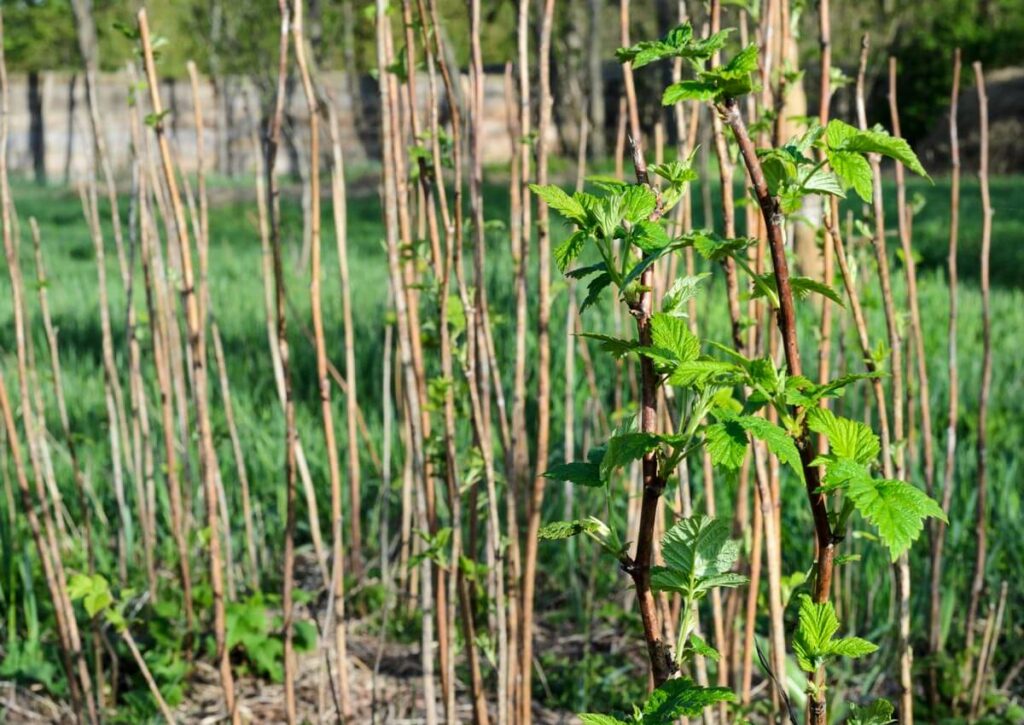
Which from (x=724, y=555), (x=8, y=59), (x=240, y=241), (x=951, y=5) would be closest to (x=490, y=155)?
(x=951, y=5)

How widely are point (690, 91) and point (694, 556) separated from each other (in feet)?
1.08

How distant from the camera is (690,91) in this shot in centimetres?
69

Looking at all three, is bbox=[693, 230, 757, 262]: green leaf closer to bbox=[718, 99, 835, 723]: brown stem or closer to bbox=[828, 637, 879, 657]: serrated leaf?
bbox=[718, 99, 835, 723]: brown stem

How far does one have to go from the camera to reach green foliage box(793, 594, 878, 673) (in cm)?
76

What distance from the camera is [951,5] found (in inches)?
674

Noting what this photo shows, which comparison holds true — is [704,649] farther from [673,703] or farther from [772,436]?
[772,436]

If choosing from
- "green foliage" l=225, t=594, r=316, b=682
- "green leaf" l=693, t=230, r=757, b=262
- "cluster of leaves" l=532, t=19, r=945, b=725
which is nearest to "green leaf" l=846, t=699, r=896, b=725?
"cluster of leaves" l=532, t=19, r=945, b=725

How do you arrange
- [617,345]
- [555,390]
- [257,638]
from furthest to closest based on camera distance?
1. [555,390]
2. [257,638]
3. [617,345]

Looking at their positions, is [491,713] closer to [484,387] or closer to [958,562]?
[484,387]

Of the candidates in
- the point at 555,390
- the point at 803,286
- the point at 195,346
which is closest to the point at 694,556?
the point at 803,286

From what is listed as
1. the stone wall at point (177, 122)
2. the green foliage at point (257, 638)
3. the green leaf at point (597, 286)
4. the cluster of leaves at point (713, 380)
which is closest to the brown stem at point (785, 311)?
the cluster of leaves at point (713, 380)

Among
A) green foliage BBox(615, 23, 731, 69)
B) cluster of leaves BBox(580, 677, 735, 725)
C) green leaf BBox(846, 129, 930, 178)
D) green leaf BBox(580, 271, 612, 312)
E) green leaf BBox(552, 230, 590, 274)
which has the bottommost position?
cluster of leaves BBox(580, 677, 735, 725)

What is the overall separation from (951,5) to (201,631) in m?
17.8

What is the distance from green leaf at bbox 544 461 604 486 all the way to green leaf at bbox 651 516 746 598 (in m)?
0.07
